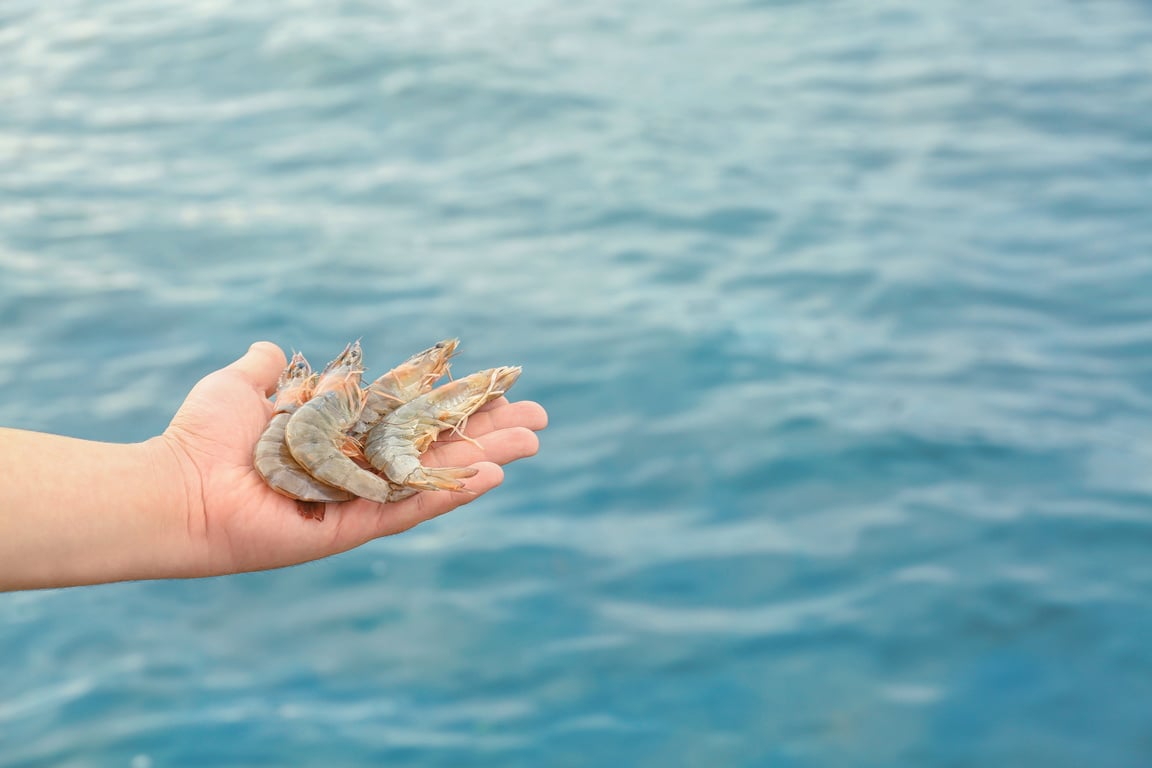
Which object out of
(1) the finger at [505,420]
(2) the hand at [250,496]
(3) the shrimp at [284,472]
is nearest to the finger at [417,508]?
(2) the hand at [250,496]

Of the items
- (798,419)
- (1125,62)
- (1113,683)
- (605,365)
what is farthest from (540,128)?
(1113,683)

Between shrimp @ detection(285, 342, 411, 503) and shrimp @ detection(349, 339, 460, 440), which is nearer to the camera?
shrimp @ detection(285, 342, 411, 503)

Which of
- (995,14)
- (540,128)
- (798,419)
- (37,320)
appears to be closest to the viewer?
(798,419)

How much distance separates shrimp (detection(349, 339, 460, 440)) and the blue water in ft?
4.68

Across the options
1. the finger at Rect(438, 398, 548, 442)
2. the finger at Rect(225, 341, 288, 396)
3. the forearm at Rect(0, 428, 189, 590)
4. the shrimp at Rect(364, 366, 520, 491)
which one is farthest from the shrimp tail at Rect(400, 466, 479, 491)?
the finger at Rect(225, 341, 288, 396)

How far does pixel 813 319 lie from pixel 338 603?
2.91 metres

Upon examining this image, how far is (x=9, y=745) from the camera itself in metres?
4.60

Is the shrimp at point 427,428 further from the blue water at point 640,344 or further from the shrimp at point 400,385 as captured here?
the blue water at point 640,344

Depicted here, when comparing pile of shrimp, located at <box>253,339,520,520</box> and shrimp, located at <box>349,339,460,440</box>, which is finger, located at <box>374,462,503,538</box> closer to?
pile of shrimp, located at <box>253,339,520,520</box>

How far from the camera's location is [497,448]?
3.34 m

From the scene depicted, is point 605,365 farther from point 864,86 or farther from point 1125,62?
point 1125,62

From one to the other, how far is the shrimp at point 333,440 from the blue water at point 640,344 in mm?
1625

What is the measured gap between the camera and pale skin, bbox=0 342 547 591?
2.83m

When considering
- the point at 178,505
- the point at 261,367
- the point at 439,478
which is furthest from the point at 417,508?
the point at 261,367
